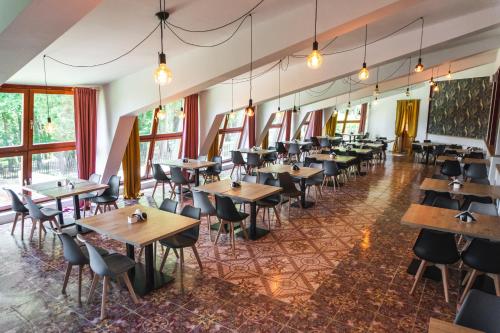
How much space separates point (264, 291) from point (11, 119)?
230 inches

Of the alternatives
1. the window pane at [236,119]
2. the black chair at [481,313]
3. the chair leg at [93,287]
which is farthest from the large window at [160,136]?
the black chair at [481,313]

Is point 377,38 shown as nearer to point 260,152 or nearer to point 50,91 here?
point 260,152

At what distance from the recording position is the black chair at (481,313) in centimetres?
222

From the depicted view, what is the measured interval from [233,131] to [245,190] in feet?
23.4

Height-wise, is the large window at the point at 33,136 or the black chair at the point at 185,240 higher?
the large window at the point at 33,136

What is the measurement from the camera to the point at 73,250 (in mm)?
3701

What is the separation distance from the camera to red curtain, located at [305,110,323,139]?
18.2 meters

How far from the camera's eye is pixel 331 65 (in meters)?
7.92

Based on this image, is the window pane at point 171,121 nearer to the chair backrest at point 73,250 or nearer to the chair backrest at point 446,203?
the chair backrest at point 73,250

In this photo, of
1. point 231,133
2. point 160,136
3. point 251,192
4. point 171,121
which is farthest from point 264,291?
point 231,133

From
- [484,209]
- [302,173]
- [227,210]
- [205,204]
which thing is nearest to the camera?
[484,209]

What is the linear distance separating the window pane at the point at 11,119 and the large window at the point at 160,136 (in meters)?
2.73

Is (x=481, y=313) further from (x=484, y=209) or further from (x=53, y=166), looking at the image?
(x=53, y=166)

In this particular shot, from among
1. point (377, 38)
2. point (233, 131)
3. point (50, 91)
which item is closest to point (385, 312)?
point (377, 38)
